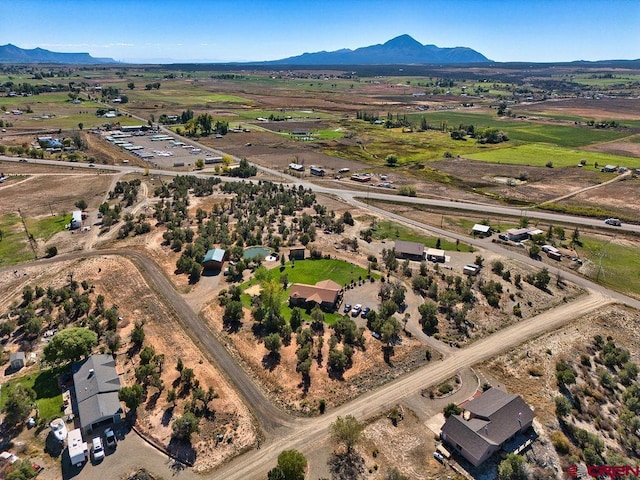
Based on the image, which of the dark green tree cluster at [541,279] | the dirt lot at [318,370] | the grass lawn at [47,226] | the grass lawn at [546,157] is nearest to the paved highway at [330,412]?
the dirt lot at [318,370]

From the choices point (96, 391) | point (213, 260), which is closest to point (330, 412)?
point (96, 391)

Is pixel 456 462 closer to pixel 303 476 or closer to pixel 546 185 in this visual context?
pixel 303 476

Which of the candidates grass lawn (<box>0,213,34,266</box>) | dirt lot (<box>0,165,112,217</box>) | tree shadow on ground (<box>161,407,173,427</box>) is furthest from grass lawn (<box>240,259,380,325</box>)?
dirt lot (<box>0,165,112,217</box>)

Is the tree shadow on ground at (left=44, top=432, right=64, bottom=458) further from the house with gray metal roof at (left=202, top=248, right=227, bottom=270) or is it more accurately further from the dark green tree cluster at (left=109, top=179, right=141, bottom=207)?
the dark green tree cluster at (left=109, top=179, right=141, bottom=207)

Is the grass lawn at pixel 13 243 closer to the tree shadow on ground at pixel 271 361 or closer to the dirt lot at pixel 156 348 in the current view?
the dirt lot at pixel 156 348

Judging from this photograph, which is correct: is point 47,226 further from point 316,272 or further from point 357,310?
point 357,310

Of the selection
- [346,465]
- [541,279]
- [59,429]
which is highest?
[541,279]

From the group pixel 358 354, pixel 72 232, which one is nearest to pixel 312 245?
pixel 358 354
